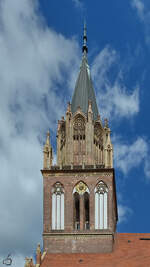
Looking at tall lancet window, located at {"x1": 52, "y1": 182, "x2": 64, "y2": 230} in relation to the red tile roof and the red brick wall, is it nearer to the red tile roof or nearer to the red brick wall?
the red brick wall

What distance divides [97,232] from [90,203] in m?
2.65

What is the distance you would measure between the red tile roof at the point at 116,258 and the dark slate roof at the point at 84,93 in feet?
43.3

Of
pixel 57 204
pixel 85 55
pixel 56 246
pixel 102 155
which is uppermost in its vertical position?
pixel 85 55

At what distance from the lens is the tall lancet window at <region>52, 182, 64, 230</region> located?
53.7m

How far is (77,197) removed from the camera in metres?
54.8

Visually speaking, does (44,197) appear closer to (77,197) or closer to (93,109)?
(77,197)

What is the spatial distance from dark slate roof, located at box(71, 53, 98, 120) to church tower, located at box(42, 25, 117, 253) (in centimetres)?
68

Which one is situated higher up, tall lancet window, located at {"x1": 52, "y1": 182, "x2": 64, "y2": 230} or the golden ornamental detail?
the golden ornamental detail

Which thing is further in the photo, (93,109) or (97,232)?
(93,109)

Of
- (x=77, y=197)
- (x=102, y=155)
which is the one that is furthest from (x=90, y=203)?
(x=102, y=155)

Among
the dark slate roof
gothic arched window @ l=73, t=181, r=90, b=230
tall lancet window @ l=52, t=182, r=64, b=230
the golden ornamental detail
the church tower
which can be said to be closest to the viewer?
the church tower

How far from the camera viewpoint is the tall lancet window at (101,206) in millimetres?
53359

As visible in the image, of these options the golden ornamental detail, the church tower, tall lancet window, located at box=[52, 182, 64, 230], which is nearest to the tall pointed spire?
the church tower

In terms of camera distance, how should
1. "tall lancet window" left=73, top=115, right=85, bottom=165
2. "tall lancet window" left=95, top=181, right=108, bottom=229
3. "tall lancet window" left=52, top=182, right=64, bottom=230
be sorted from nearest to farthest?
"tall lancet window" left=95, top=181, right=108, bottom=229
"tall lancet window" left=52, top=182, right=64, bottom=230
"tall lancet window" left=73, top=115, right=85, bottom=165
